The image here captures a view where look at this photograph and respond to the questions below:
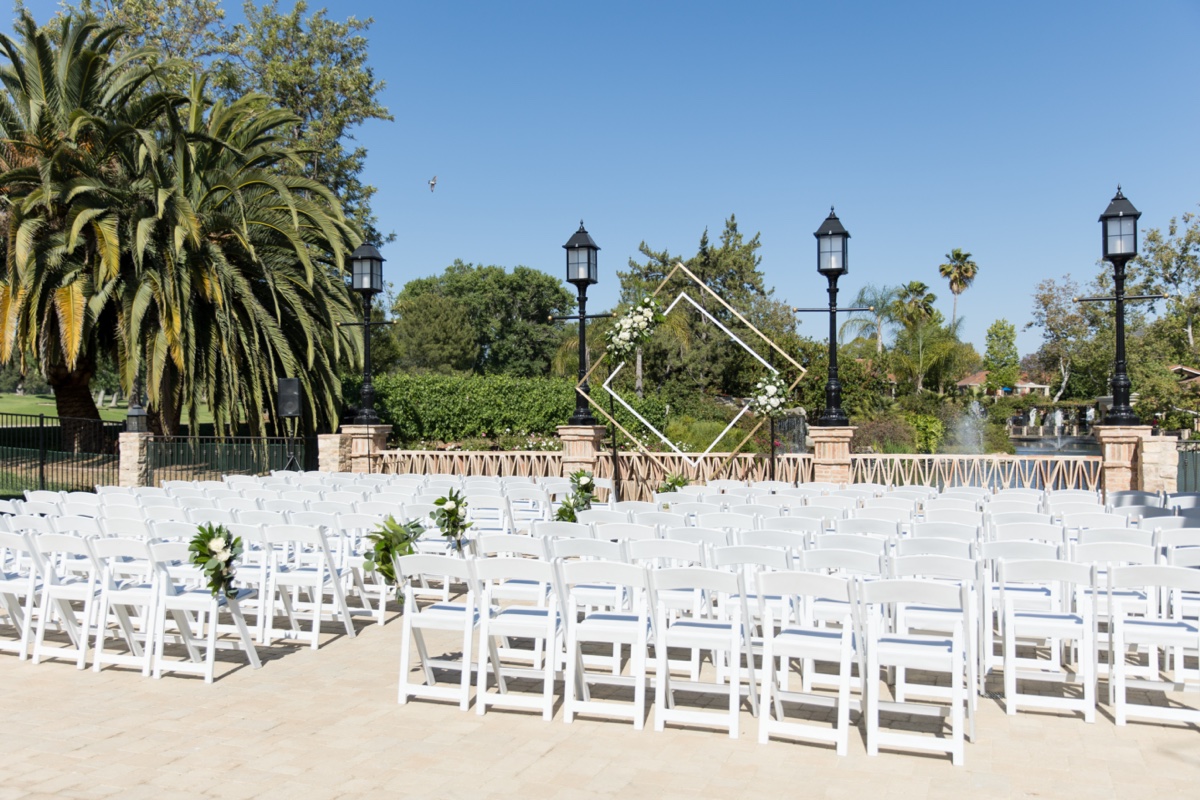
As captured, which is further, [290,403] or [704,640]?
[290,403]

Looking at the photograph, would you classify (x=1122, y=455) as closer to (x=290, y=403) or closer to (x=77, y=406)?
(x=290, y=403)

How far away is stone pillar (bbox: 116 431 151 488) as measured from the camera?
16203 mm

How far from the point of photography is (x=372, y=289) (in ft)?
51.5

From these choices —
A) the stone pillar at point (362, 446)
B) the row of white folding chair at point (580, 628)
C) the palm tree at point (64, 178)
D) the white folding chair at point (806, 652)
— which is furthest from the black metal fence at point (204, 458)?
the white folding chair at point (806, 652)

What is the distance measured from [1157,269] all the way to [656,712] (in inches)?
1302

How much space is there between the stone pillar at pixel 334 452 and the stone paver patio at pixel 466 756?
419 inches

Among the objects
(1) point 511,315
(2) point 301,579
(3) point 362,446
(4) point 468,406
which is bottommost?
(2) point 301,579

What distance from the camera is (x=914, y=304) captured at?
56.6 m

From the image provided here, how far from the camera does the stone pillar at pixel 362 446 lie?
54.4 ft

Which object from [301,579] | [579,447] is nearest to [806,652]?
[301,579]

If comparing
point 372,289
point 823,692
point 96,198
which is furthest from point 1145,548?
point 96,198

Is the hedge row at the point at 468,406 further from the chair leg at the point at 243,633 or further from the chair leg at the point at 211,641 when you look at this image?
the chair leg at the point at 211,641

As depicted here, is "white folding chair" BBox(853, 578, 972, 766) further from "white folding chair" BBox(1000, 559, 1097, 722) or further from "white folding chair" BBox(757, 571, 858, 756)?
"white folding chair" BBox(1000, 559, 1097, 722)

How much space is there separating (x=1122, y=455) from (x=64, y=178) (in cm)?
1819
